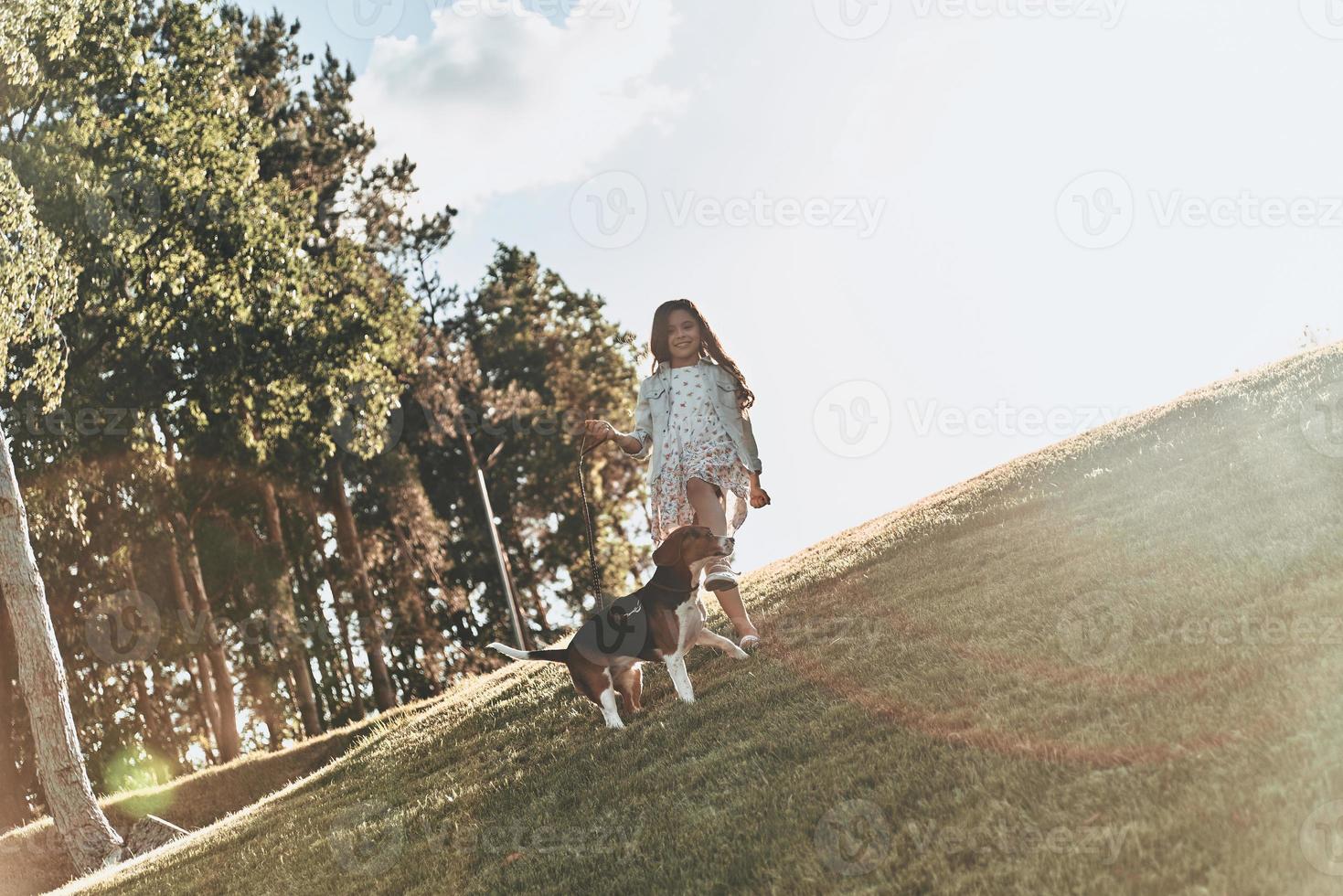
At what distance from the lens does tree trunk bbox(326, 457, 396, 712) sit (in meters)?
29.2

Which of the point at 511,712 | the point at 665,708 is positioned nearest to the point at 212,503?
the point at 511,712

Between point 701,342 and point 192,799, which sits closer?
point 701,342

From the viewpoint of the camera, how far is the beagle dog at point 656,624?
7445mm

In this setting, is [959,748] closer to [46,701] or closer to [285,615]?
[46,701]

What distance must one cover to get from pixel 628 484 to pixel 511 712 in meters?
30.4

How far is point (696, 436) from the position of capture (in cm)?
865

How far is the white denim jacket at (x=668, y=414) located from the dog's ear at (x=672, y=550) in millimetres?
1292

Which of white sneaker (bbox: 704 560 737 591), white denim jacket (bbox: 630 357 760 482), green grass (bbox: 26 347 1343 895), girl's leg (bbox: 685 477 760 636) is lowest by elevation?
green grass (bbox: 26 347 1343 895)

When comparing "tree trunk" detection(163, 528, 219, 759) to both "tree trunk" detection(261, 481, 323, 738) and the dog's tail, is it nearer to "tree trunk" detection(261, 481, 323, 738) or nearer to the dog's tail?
"tree trunk" detection(261, 481, 323, 738)

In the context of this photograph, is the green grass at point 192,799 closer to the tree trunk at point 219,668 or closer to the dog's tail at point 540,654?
the tree trunk at point 219,668

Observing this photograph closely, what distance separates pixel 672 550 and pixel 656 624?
0.52 m

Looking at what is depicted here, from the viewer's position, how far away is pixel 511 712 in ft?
35.7

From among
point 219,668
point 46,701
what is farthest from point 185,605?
point 46,701

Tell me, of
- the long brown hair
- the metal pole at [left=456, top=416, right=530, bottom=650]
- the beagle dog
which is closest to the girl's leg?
the long brown hair
